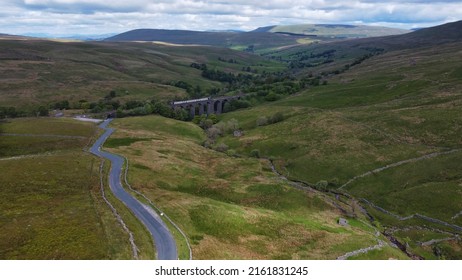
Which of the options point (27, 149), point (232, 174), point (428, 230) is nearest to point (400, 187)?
point (428, 230)

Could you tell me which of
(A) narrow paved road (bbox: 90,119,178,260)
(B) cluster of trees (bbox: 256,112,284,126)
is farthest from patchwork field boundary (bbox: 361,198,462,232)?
(B) cluster of trees (bbox: 256,112,284,126)

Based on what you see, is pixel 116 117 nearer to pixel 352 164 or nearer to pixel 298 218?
pixel 352 164

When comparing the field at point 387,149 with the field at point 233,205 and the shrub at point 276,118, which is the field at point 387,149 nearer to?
the shrub at point 276,118

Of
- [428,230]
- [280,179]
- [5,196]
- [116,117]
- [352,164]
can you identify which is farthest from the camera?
[116,117]

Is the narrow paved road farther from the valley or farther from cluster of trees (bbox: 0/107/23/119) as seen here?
cluster of trees (bbox: 0/107/23/119)

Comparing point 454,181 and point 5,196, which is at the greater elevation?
point 5,196

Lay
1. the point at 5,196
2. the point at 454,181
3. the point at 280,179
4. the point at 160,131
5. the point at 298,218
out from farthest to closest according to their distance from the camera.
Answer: the point at 160,131 < the point at 280,179 < the point at 454,181 < the point at 298,218 < the point at 5,196

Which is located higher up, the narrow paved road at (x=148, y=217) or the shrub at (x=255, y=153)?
the narrow paved road at (x=148, y=217)

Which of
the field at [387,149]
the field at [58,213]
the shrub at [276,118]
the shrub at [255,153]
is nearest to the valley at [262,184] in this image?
the field at [58,213]
